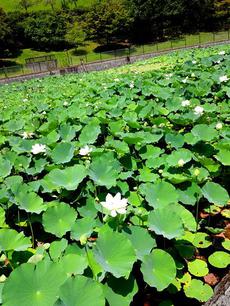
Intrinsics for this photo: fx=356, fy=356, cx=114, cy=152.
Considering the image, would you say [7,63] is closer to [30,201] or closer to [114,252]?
[30,201]

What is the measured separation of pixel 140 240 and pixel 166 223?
0.19m

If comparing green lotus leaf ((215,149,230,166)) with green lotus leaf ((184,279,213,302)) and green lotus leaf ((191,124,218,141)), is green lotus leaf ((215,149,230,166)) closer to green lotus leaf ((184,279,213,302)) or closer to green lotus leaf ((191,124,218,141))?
green lotus leaf ((191,124,218,141))

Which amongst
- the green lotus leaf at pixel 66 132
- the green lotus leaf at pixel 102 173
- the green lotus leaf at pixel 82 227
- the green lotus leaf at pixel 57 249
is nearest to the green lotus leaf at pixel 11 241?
the green lotus leaf at pixel 57 249

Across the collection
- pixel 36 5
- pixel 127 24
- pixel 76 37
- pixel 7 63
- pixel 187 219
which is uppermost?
pixel 36 5

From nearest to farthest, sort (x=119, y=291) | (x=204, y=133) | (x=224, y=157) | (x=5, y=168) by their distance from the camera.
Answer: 1. (x=119, y=291)
2. (x=224, y=157)
3. (x=5, y=168)
4. (x=204, y=133)

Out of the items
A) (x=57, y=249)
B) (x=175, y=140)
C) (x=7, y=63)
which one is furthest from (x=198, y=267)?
(x=7, y=63)

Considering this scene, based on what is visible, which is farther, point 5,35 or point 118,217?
point 5,35

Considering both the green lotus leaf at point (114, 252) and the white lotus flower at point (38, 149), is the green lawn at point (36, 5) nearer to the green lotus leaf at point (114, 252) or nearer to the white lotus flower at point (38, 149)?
the white lotus flower at point (38, 149)

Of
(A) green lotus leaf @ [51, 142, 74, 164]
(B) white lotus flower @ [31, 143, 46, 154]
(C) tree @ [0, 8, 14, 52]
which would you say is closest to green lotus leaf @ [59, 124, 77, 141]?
(B) white lotus flower @ [31, 143, 46, 154]

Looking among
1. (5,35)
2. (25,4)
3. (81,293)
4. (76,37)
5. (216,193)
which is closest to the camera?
(81,293)

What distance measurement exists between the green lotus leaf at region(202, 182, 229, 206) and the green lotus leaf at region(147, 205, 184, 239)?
427 mm

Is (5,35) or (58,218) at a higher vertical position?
(58,218)

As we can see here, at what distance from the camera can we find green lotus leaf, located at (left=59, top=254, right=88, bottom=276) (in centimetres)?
162

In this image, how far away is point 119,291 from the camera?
1581 mm
